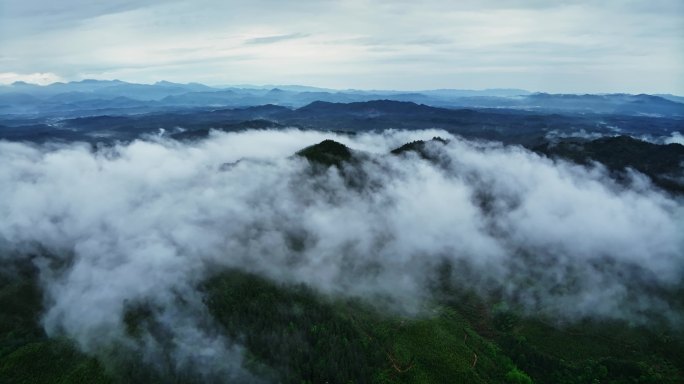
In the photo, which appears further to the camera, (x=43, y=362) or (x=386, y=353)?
(x=386, y=353)

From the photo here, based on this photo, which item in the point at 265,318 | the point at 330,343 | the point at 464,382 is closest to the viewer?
the point at 464,382

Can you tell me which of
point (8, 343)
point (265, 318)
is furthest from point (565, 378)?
point (8, 343)

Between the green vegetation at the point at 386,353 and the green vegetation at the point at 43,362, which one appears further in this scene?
the green vegetation at the point at 43,362

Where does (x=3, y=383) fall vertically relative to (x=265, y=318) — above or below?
below

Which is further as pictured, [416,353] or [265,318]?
[265,318]

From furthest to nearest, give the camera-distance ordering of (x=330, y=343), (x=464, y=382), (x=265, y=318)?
(x=265, y=318)
(x=330, y=343)
(x=464, y=382)

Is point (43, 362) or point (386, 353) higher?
point (386, 353)

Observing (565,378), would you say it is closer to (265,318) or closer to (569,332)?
(569,332)

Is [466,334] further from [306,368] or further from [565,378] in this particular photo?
[306,368]

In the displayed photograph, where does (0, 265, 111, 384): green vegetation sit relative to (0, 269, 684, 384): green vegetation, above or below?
below

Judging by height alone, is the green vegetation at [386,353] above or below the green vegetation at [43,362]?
above

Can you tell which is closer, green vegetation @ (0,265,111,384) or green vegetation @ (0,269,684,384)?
green vegetation @ (0,269,684,384)
